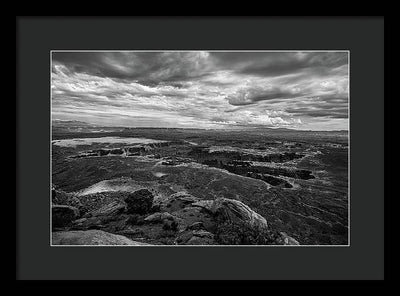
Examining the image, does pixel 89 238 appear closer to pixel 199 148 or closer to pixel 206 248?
pixel 206 248

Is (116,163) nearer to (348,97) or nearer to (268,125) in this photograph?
(268,125)

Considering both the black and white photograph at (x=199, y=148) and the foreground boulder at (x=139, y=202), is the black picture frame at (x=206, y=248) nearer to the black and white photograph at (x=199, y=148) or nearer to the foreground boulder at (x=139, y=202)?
the black and white photograph at (x=199, y=148)

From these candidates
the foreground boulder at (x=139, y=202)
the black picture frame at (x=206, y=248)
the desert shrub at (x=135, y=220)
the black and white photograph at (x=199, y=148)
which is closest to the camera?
the black picture frame at (x=206, y=248)

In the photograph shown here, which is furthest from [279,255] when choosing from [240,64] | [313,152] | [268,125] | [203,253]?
[240,64]

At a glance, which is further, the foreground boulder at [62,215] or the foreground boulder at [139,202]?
the foreground boulder at [139,202]

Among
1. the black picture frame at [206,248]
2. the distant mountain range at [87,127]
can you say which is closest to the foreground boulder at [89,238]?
the black picture frame at [206,248]

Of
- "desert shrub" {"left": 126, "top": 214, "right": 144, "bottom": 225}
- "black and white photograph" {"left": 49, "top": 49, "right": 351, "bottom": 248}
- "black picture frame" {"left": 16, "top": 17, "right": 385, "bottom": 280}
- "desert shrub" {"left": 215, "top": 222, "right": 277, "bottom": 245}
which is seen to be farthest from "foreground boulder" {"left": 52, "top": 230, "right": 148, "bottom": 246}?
"desert shrub" {"left": 215, "top": 222, "right": 277, "bottom": 245}
